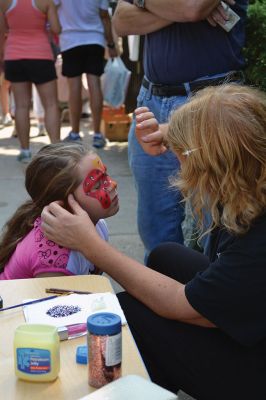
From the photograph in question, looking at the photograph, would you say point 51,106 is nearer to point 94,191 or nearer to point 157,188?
point 157,188

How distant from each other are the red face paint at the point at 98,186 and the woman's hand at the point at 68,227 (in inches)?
10.2

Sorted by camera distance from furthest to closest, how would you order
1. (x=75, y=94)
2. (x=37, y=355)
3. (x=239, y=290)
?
1. (x=75, y=94)
2. (x=239, y=290)
3. (x=37, y=355)

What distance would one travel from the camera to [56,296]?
79.8 inches

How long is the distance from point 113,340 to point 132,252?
306 centimetres

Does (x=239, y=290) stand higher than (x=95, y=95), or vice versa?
(x=239, y=290)

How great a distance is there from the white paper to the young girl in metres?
0.49

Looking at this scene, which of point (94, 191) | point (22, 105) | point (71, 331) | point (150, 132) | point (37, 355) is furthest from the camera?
point (22, 105)

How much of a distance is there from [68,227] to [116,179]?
4.05 m

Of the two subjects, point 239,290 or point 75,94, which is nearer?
point 239,290

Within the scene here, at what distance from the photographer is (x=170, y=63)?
10.5 feet

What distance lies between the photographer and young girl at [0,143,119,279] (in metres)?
2.49

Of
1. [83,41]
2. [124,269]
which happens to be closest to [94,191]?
[124,269]

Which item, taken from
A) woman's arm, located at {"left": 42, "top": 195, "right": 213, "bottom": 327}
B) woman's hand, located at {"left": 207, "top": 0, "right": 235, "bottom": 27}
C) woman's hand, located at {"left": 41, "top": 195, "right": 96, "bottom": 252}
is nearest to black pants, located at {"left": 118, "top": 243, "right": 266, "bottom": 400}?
woman's arm, located at {"left": 42, "top": 195, "right": 213, "bottom": 327}

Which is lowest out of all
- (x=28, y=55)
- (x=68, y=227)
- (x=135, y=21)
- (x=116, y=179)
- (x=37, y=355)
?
(x=116, y=179)
